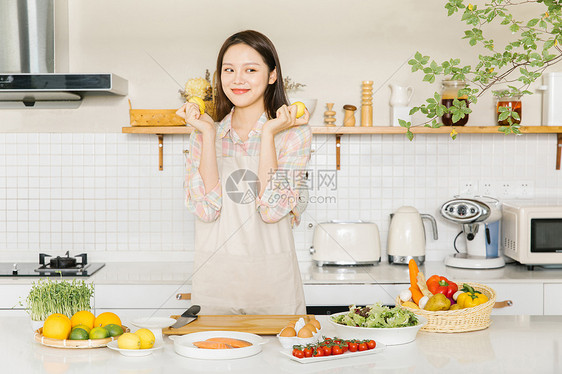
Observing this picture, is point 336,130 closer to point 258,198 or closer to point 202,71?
point 202,71

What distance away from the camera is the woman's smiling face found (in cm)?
199

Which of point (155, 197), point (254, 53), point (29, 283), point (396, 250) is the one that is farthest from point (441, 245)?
point (29, 283)

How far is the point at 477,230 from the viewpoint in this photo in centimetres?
319

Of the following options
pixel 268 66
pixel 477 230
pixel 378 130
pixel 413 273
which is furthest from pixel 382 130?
pixel 413 273

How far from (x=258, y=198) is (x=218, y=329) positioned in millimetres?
480

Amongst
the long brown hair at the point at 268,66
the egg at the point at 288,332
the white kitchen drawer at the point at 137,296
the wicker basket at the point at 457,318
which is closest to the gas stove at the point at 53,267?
the white kitchen drawer at the point at 137,296

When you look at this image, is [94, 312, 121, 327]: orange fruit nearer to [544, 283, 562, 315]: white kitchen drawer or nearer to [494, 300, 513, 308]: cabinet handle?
[494, 300, 513, 308]: cabinet handle

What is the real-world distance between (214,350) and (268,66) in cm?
97

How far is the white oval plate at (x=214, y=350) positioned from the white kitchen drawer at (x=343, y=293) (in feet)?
A: 4.32

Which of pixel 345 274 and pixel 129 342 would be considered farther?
pixel 345 274

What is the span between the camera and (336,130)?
10.4 feet

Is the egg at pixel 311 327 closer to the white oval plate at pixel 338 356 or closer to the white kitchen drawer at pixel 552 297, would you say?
the white oval plate at pixel 338 356

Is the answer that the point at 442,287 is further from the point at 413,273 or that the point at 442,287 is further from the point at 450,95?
the point at 450,95

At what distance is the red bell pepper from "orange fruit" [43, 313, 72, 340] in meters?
0.98
